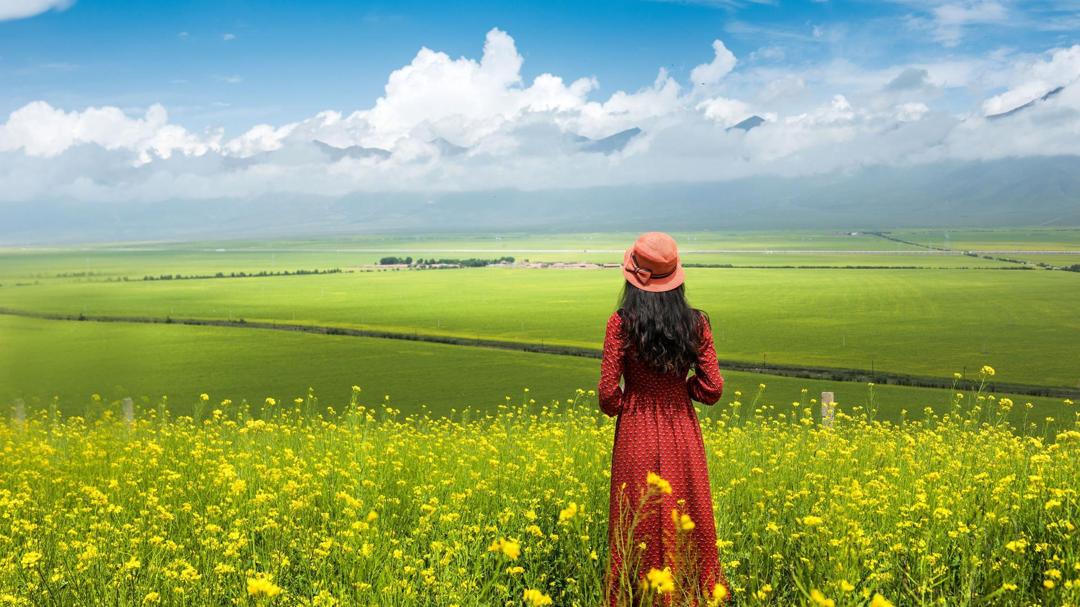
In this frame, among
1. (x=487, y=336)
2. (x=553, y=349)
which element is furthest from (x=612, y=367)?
(x=487, y=336)

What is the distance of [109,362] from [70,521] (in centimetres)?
5206

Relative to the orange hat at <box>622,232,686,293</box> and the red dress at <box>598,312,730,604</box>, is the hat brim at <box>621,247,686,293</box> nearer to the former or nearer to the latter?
the orange hat at <box>622,232,686,293</box>

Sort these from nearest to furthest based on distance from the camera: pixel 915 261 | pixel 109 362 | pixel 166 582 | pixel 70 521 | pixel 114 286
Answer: pixel 166 582
pixel 70 521
pixel 109 362
pixel 114 286
pixel 915 261

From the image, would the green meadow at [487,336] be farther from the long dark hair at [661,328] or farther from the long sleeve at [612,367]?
the long dark hair at [661,328]

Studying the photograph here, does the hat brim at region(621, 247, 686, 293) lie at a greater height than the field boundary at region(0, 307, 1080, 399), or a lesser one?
greater

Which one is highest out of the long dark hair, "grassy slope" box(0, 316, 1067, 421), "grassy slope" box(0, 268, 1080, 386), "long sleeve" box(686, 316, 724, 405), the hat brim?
the hat brim

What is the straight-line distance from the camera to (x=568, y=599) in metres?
5.90

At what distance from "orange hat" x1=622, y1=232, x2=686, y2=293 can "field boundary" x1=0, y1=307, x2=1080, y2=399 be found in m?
24.5

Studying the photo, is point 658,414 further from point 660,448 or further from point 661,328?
point 661,328

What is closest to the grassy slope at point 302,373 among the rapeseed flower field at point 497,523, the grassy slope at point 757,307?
the grassy slope at point 757,307

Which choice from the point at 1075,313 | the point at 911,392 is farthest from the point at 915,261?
the point at 911,392

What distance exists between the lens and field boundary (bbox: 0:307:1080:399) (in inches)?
1602

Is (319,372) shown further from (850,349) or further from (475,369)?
(850,349)

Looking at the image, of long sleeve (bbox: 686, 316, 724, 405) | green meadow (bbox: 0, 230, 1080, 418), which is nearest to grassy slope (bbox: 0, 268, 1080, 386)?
green meadow (bbox: 0, 230, 1080, 418)
